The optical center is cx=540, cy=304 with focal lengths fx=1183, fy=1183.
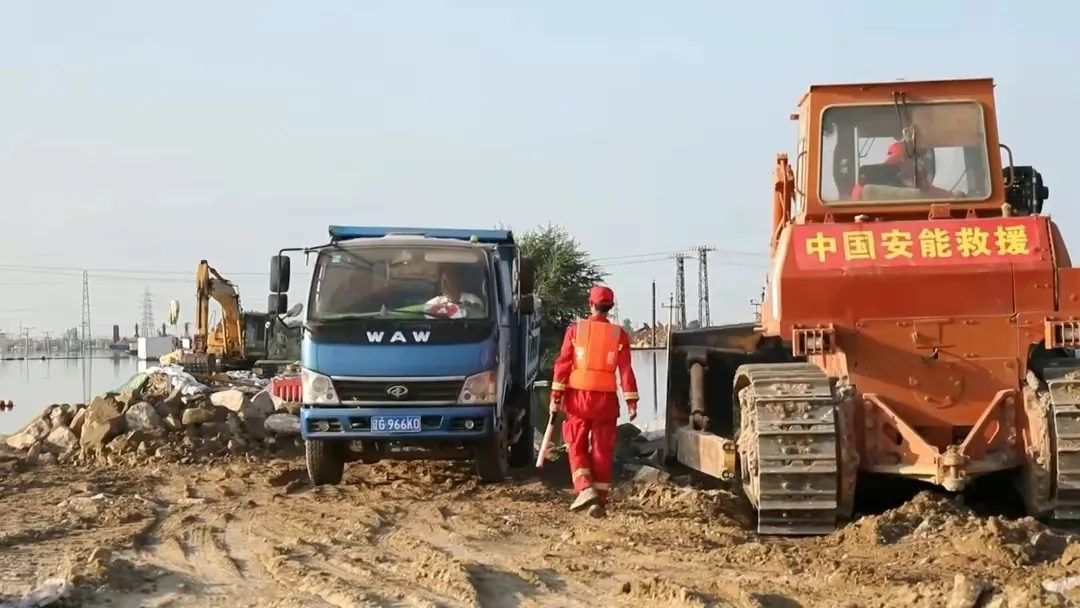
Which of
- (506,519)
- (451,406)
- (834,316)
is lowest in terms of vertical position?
(506,519)

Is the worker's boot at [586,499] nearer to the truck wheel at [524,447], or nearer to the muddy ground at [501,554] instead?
the muddy ground at [501,554]

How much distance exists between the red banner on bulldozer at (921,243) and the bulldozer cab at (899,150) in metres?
0.67

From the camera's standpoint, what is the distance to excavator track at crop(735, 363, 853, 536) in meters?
Answer: 7.16

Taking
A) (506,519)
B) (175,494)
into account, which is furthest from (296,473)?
(506,519)

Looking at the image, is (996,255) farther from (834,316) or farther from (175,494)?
(175,494)

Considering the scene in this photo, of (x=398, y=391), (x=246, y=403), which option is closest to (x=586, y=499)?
(x=398, y=391)

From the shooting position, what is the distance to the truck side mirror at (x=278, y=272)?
1124 cm

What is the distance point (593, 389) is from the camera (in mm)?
9281

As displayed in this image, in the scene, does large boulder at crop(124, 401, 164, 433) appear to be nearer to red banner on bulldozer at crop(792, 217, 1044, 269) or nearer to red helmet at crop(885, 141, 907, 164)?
red banner on bulldozer at crop(792, 217, 1044, 269)

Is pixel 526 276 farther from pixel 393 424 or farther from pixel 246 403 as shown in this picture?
pixel 246 403

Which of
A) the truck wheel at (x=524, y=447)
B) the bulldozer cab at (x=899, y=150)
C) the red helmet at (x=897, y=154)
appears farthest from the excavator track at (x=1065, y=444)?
the truck wheel at (x=524, y=447)

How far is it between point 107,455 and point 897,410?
9.21 meters

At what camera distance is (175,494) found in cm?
1088

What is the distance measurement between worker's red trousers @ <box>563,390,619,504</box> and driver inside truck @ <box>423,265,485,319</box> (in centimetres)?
198
